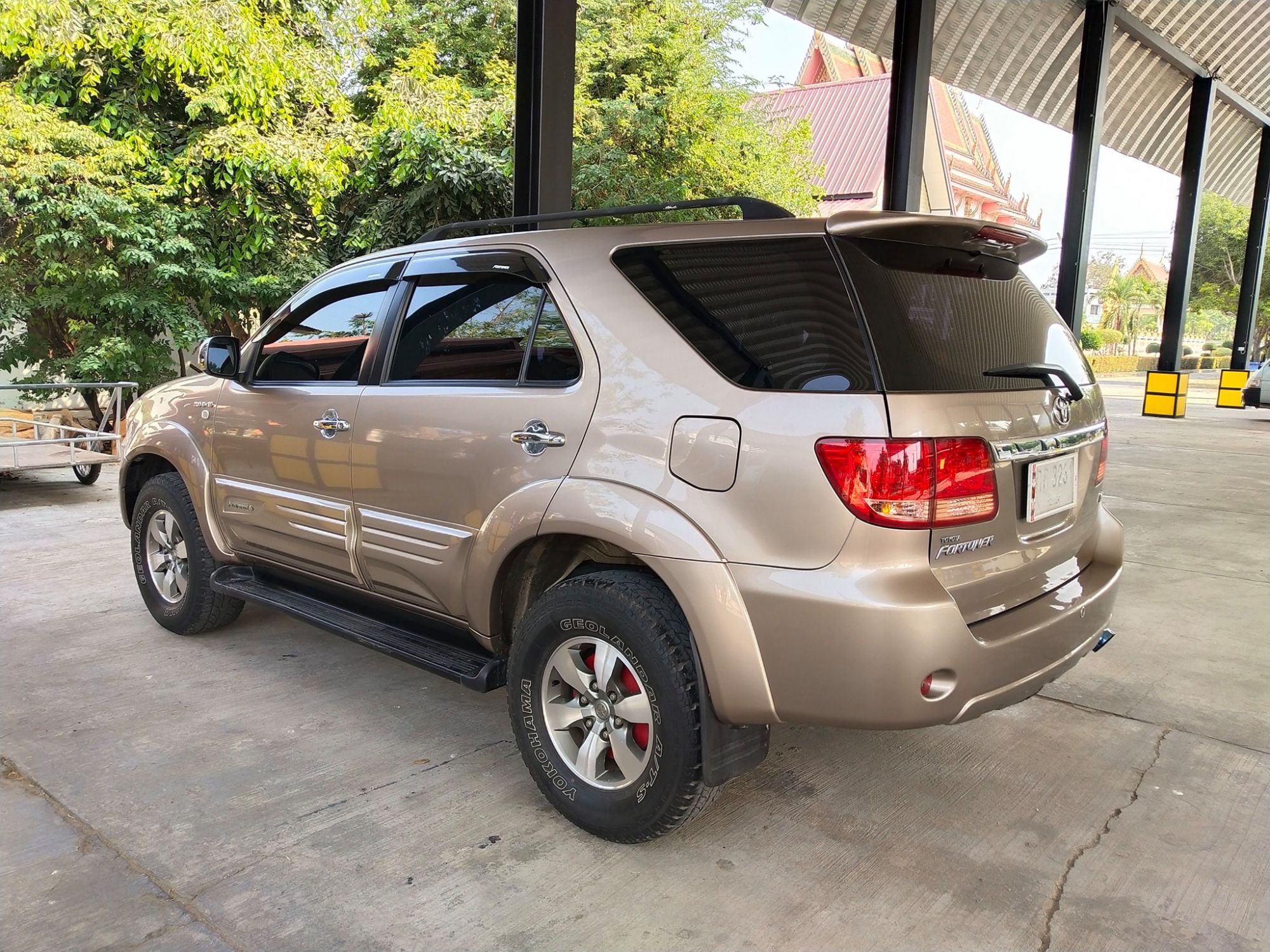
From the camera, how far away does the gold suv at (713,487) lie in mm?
2176

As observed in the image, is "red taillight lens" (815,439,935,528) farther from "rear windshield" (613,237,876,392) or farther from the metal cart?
the metal cart

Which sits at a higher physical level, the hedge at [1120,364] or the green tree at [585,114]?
the green tree at [585,114]

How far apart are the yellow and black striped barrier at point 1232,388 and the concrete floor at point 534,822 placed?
19696 mm

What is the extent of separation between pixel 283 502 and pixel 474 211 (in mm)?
11106

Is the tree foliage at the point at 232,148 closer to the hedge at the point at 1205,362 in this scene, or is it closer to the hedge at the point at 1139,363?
the hedge at the point at 1139,363

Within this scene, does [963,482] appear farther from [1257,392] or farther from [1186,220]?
[1257,392]

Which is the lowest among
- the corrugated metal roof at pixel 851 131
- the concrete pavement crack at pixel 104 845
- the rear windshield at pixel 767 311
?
the concrete pavement crack at pixel 104 845

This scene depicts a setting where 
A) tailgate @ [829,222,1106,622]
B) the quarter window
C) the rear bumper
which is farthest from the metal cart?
tailgate @ [829,222,1106,622]

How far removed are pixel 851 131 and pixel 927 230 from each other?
2867cm

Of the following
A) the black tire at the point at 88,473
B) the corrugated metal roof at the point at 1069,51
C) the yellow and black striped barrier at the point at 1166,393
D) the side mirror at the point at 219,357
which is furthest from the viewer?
the yellow and black striped barrier at the point at 1166,393

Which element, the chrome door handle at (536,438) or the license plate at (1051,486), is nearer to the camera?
the license plate at (1051,486)

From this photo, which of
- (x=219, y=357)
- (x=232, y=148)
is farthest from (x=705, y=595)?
(x=232, y=148)

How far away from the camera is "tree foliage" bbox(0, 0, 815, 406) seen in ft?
33.8

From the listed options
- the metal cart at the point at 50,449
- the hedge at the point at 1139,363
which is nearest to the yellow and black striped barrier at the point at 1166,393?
Answer: the metal cart at the point at 50,449
